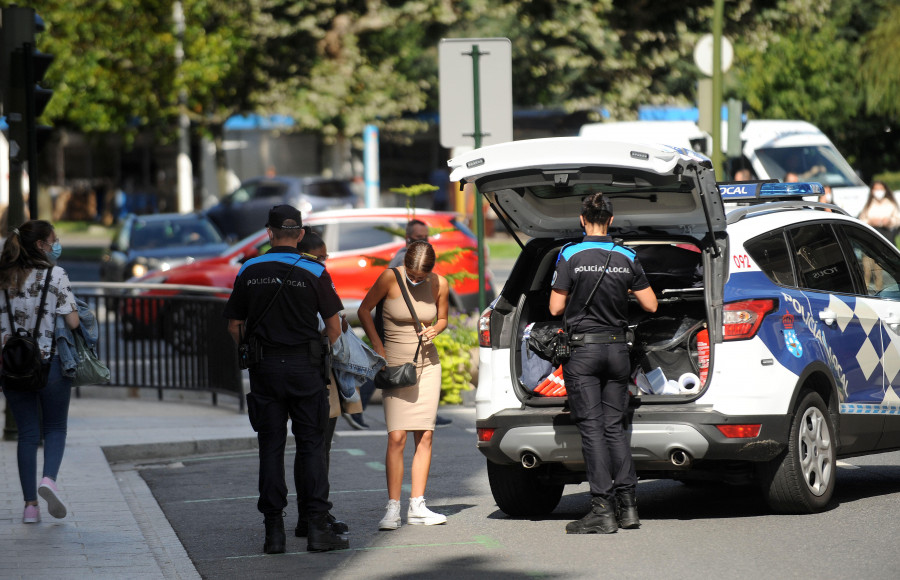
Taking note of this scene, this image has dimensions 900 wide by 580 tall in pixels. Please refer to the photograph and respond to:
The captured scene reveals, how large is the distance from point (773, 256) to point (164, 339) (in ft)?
25.6

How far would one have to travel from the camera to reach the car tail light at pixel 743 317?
7414mm

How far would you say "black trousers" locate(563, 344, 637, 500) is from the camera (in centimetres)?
742

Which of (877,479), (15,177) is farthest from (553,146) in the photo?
(15,177)

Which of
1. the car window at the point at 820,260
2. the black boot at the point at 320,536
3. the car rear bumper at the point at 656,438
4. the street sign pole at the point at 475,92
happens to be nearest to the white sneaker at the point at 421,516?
the car rear bumper at the point at 656,438

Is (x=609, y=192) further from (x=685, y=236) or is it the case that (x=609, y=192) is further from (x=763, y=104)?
(x=763, y=104)

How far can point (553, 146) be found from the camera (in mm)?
7461

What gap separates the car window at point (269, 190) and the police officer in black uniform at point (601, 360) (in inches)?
1139

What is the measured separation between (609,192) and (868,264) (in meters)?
1.86

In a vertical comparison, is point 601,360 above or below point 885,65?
below

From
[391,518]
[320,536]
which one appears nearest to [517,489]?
[391,518]

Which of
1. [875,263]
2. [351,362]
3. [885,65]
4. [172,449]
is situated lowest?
[172,449]

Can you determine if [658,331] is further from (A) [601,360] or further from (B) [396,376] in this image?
(B) [396,376]

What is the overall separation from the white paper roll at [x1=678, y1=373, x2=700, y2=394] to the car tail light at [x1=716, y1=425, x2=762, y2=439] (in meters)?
0.33

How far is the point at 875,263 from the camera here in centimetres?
877
